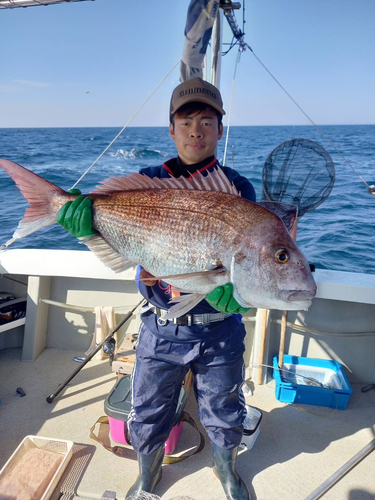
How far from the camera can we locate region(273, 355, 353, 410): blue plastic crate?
10.4 feet

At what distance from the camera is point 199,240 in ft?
5.24

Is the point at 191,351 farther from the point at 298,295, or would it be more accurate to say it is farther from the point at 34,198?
the point at 34,198

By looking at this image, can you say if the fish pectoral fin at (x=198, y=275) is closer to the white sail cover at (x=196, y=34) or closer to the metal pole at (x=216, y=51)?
the white sail cover at (x=196, y=34)

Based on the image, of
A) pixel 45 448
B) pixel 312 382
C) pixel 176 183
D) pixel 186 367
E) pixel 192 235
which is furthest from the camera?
pixel 312 382

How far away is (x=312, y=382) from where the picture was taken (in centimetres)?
338

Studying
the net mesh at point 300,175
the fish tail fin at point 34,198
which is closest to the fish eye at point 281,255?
the fish tail fin at point 34,198

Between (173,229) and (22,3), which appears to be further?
(22,3)

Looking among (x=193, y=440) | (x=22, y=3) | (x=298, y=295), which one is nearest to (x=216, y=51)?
(x=22, y=3)

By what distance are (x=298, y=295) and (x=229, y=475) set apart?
1571 mm

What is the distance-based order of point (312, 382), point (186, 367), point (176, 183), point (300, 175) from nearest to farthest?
point (176, 183)
point (186, 367)
point (312, 382)
point (300, 175)

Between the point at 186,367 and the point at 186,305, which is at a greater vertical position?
the point at 186,305

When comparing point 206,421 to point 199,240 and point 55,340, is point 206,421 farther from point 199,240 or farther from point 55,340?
point 55,340

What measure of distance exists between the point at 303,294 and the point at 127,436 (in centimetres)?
190

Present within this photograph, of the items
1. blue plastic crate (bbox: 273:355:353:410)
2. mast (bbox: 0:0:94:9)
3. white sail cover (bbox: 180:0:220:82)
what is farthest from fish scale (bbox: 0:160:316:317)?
mast (bbox: 0:0:94:9)
